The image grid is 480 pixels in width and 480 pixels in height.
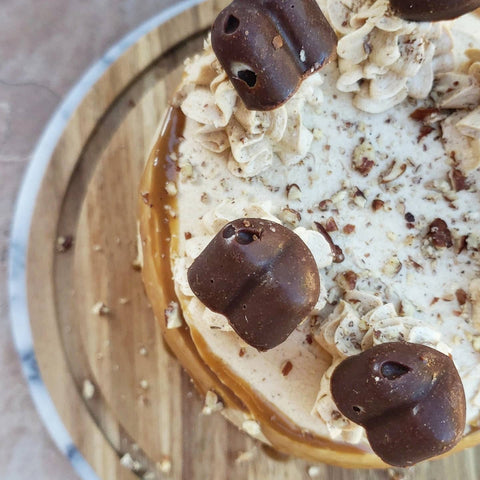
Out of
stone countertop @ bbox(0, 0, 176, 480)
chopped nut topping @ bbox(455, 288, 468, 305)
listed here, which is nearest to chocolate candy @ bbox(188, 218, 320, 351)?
chopped nut topping @ bbox(455, 288, 468, 305)

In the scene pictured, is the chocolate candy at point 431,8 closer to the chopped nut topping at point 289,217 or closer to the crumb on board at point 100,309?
the chopped nut topping at point 289,217

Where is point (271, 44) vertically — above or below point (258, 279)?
above

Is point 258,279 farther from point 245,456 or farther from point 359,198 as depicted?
point 245,456

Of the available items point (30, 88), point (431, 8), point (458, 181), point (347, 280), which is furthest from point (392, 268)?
point (30, 88)

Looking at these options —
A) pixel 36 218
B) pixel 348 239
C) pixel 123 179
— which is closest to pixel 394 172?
pixel 348 239

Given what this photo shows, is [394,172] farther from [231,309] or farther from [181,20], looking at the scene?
→ [181,20]

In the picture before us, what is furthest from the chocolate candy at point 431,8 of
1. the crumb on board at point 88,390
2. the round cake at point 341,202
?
the crumb on board at point 88,390

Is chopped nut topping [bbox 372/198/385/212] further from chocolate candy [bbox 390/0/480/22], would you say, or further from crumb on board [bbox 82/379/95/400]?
crumb on board [bbox 82/379/95/400]
